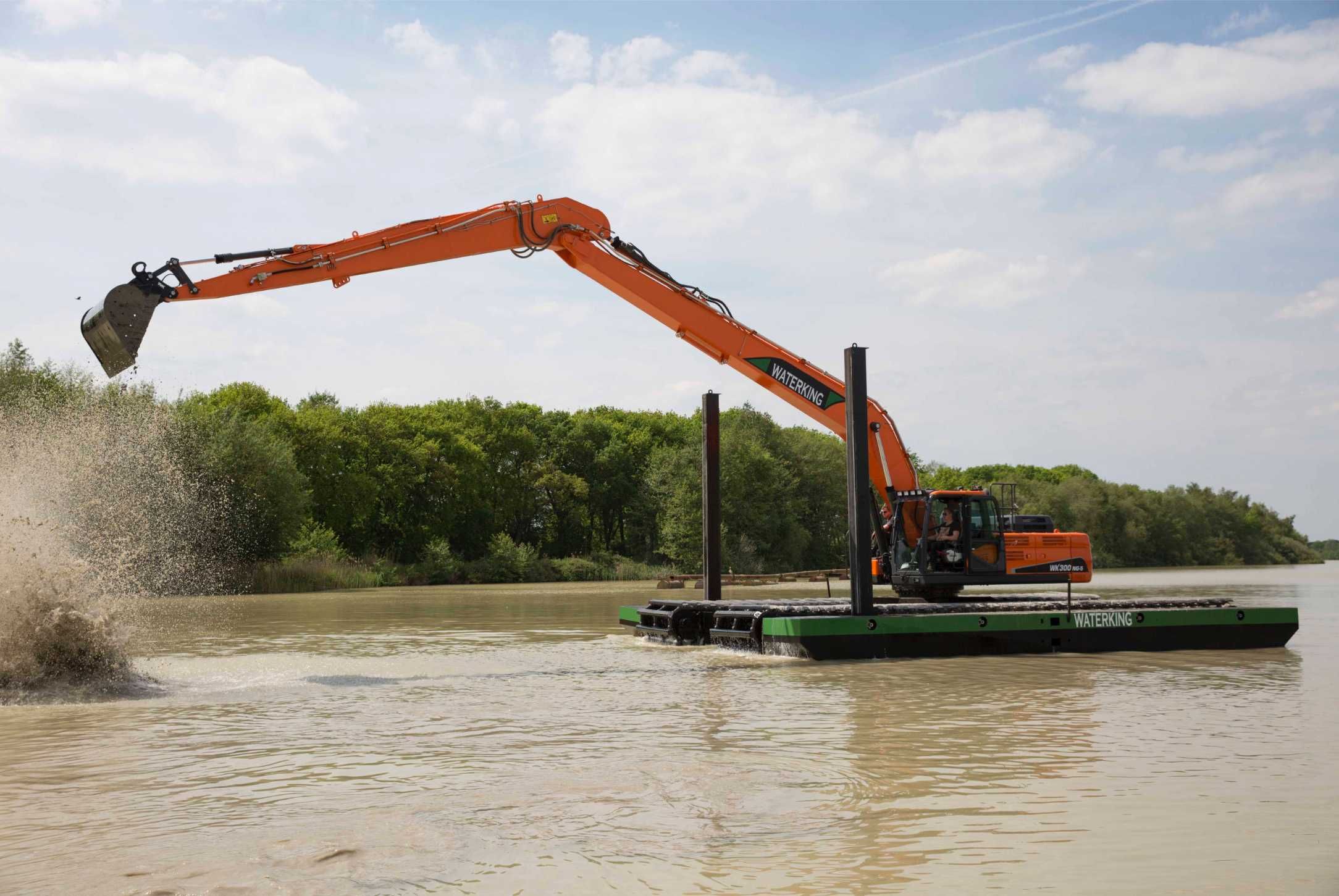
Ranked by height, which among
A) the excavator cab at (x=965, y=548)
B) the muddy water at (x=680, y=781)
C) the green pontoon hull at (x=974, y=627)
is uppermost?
the excavator cab at (x=965, y=548)

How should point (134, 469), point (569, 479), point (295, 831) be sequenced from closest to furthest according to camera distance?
point (295, 831) → point (134, 469) → point (569, 479)

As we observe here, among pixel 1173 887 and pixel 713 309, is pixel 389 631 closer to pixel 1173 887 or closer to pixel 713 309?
pixel 713 309

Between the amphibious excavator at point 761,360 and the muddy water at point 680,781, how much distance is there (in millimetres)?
3361

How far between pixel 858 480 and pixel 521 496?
6184 cm

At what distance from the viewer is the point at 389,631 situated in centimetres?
2189

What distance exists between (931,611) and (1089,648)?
91.4 inches

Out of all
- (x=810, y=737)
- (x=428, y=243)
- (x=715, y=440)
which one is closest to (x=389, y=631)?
(x=715, y=440)

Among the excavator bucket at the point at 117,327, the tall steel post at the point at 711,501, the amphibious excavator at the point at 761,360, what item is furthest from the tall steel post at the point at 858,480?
the excavator bucket at the point at 117,327

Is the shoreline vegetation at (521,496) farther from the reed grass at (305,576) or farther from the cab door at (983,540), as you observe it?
the cab door at (983,540)

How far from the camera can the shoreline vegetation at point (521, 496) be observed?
45.1m

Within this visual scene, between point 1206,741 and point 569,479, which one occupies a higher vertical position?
point 569,479

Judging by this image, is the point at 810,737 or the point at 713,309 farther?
the point at 713,309

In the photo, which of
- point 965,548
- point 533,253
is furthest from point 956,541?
point 533,253

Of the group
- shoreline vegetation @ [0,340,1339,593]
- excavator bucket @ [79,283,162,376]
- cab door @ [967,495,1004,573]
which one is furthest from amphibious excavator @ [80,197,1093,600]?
shoreline vegetation @ [0,340,1339,593]
